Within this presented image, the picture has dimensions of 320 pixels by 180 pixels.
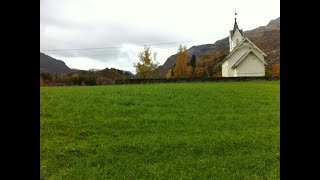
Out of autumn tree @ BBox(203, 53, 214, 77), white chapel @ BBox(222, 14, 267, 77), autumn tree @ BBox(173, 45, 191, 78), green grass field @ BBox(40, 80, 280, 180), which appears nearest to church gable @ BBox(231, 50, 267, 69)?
white chapel @ BBox(222, 14, 267, 77)

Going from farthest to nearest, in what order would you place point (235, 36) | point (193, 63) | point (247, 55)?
point (235, 36), point (193, 63), point (247, 55)

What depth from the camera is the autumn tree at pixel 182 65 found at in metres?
27.4

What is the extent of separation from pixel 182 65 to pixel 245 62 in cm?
551

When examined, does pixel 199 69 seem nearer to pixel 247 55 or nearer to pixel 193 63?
pixel 193 63

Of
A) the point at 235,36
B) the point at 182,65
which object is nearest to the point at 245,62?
the point at 182,65

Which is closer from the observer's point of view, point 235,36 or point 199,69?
point 199,69

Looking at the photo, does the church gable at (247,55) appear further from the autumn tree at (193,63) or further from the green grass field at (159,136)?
the green grass field at (159,136)

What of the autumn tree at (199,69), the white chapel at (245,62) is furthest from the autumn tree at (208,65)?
the white chapel at (245,62)

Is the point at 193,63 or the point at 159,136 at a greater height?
the point at 193,63

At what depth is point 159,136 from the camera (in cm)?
901

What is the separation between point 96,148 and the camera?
318 inches

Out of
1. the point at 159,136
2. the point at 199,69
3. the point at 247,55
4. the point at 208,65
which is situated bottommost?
the point at 159,136
